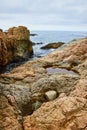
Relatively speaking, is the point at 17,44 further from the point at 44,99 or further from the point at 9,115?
the point at 9,115

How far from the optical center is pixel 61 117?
19.0 metres

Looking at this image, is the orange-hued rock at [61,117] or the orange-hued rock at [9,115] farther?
the orange-hued rock at [9,115]

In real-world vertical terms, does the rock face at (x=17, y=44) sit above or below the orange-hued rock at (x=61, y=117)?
below

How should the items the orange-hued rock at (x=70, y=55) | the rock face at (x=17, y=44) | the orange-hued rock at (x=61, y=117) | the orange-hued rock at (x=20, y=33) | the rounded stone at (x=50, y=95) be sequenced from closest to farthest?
the orange-hued rock at (x=61, y=117)
the rounded stone at (x=50, y=95)
the orange-hued rock at (x=70, y=55)
the rock face at (x=17, y=44)
the orange-hued rock at (x=20, y=33)

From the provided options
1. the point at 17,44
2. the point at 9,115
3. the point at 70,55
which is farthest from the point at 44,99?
the point at 17,44

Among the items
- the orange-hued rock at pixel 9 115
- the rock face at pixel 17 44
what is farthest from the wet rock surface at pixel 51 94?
the rock face at pixel 17 44

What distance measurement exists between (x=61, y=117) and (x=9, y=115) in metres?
3.70

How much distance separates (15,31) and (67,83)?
42.7 m

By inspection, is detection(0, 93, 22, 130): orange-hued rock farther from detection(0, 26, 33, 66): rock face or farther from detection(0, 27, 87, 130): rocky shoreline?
detection(0, 26, 33, 66): rock face

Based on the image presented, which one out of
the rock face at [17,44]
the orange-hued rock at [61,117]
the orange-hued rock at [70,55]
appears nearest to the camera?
the orange-hued rock at [61,117]

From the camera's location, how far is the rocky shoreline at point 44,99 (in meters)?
19.0

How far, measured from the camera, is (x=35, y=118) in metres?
19.7

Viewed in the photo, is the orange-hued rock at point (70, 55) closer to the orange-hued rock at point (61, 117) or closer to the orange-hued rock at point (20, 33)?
the orange-hued rock at point (61, 117)

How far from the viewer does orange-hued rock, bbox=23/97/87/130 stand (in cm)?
1867
